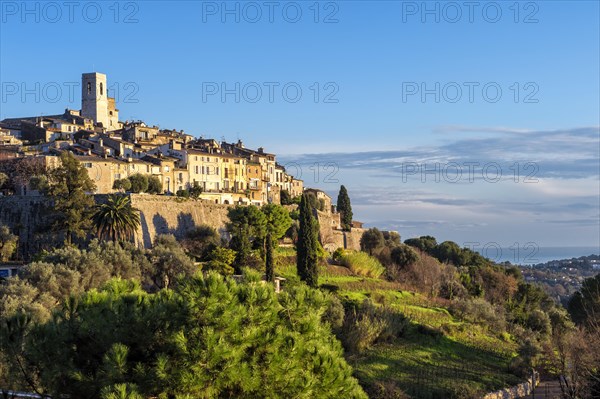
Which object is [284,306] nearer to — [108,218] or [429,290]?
[108,218]

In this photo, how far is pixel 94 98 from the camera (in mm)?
84812

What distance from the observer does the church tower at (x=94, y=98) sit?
8481 centimetres

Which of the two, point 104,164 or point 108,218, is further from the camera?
point 104,164

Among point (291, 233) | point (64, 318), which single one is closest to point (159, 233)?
point (291, 233)

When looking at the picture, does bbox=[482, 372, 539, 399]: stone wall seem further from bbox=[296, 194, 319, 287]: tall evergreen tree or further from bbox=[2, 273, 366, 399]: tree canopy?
bbox=[2, 273, 366, 399]: tree canopy

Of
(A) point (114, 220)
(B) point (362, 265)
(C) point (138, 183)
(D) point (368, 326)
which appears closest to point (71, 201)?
(A) point (114, 220)

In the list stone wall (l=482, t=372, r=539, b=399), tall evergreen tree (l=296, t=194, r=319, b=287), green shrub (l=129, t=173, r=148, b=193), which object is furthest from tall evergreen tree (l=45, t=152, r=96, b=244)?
stone wall (l=482, t=372, r=539, b=399)

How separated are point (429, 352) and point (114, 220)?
736 inches

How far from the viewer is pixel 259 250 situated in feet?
145

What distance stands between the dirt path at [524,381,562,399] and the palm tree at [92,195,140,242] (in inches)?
908

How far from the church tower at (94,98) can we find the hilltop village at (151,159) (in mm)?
4634

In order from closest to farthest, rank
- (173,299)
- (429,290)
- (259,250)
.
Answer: (173,299) < (259,250) < (429,290)

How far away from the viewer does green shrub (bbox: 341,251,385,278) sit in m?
49.1

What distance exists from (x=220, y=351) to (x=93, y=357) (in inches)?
113
